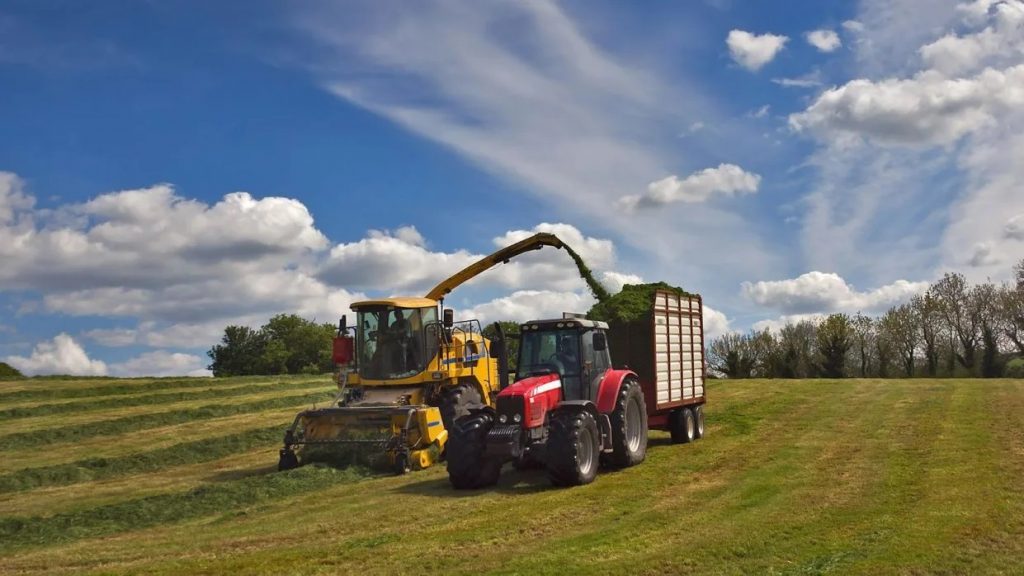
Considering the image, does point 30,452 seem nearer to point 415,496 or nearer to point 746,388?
point 415,496

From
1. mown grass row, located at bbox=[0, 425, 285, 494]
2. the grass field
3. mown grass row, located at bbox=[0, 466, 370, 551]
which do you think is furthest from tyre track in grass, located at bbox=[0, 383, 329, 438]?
mown grass row, located at bbox=[0, 466, 370, 551]

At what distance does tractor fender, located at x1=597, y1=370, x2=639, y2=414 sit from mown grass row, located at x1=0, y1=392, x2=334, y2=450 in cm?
1555

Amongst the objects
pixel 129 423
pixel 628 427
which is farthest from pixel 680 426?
pixel 129 423

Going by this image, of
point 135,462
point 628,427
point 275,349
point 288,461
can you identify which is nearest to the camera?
point 628,427

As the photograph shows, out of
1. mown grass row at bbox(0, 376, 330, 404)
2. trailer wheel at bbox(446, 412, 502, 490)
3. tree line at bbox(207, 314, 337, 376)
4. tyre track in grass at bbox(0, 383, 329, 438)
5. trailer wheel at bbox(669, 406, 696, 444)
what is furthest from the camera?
tree line at bbox(207, 314, 337, 376)

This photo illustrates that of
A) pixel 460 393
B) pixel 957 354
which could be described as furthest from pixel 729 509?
pixel 957 354

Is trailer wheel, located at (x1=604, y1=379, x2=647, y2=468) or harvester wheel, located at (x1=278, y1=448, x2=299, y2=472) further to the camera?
harvester wheel, located at (x1=278, y1=448, x2=299, y2=472)

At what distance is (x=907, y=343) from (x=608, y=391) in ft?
154

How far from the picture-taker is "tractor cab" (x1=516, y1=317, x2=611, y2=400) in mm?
13430

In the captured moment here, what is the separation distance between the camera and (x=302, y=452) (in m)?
15.6

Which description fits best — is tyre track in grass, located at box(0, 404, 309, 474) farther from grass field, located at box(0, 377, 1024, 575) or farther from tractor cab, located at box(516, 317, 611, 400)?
tractor cab, located at box(516, 317, 611, 400)

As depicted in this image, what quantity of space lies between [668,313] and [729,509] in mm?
7249

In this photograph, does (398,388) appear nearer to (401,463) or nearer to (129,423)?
(401,463)

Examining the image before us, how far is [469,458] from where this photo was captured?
12.2 m
